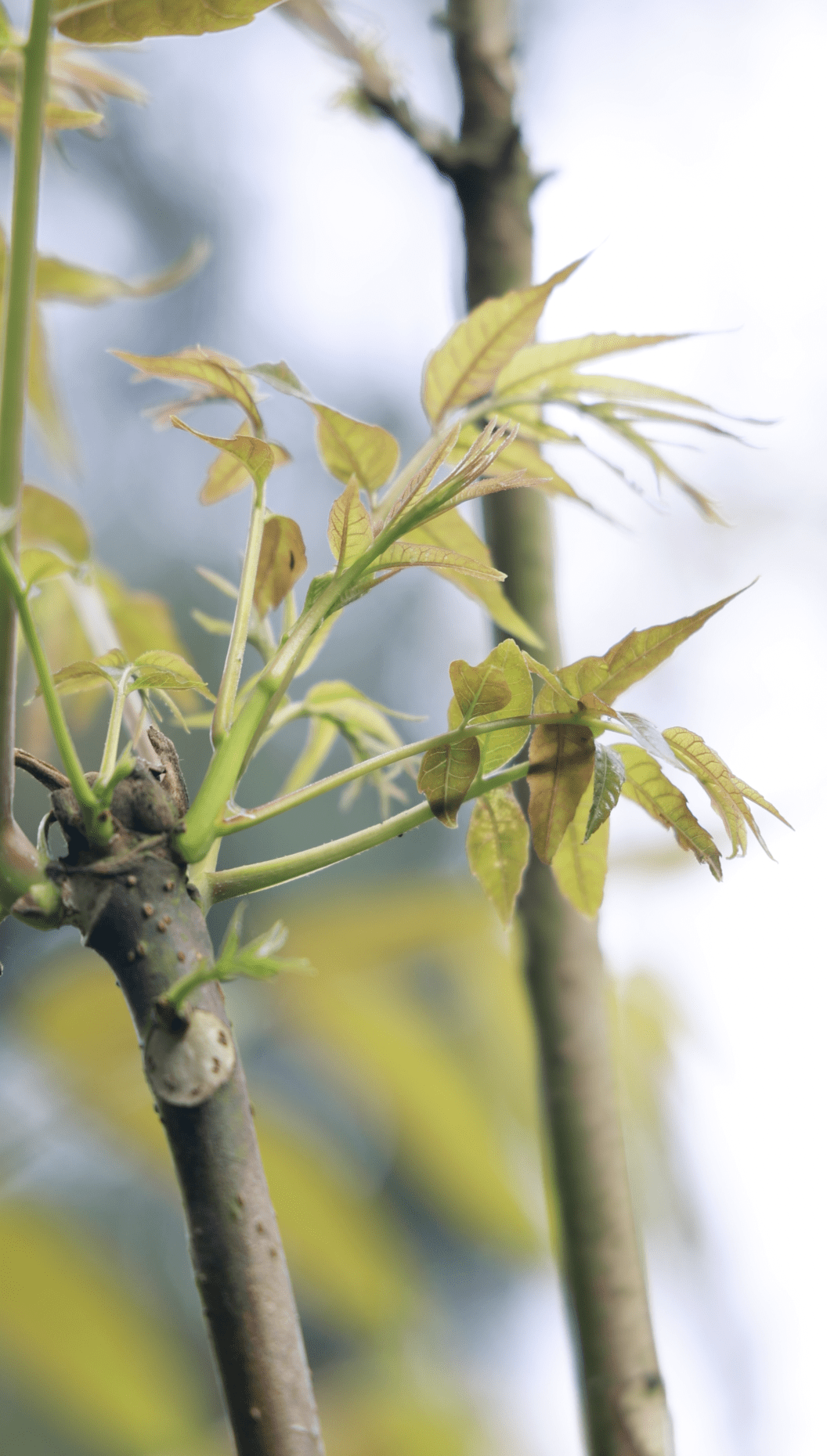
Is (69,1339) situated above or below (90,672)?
below

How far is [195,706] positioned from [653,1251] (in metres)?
0.32

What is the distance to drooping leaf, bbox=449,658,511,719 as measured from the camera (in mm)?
151

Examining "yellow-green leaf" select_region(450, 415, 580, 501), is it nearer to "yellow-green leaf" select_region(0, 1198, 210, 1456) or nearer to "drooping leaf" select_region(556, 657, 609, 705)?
"drooping leaf" select_region(556, 657, 609, 705)

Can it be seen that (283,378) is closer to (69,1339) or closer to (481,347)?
(481,347)

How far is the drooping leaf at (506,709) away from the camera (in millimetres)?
151

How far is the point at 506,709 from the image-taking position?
0.51 feet

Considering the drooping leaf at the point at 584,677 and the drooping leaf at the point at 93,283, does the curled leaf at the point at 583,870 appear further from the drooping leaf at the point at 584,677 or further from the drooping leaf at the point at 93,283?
the drooping leaf at the point at 93,283

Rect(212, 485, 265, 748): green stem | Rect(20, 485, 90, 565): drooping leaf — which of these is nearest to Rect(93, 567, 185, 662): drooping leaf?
Rect(20, 485, 90, 565): drooping leaf

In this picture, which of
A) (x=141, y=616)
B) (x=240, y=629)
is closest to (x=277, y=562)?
(x=240, y=629)

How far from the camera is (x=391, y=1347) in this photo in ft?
1.39

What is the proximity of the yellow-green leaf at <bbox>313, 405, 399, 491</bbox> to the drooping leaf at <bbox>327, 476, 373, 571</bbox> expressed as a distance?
3cm

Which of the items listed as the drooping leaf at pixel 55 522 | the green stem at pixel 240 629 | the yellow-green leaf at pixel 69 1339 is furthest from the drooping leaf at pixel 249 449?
the yellow-green leaf at pixel 69 1339

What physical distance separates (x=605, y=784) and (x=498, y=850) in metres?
0.04

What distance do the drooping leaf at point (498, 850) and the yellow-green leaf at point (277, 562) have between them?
0.19 ft
